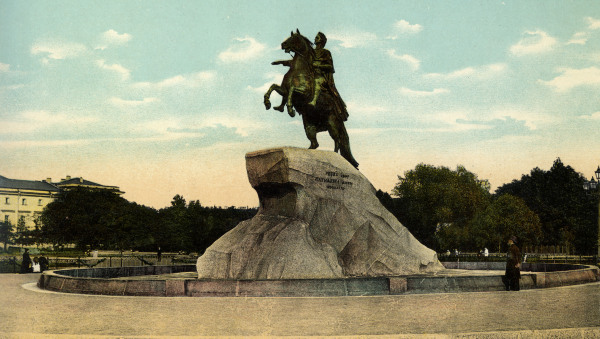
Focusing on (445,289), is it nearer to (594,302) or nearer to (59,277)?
(594,302)

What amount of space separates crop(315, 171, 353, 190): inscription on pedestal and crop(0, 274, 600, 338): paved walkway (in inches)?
211

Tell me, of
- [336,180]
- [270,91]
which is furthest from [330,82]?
[336,180]

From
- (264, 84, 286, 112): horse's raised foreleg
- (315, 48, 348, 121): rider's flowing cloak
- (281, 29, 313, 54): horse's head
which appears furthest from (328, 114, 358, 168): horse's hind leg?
(281, 29, 313, 54): horse's head

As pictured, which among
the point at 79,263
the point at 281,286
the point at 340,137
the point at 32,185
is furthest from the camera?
the point at 32,185

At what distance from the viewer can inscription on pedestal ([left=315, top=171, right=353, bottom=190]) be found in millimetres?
19417

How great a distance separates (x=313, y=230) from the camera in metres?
18.9

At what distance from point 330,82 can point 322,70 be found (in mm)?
583

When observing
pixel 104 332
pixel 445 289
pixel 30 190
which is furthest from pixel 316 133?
pixel 30 190

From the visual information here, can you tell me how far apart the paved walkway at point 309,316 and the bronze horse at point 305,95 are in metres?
7.76

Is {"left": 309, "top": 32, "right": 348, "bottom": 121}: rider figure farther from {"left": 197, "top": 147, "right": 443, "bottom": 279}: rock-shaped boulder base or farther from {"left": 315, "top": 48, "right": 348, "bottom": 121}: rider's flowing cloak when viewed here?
{"left": 197, "top": 147, "right": 443, "bottom": 279}: rock-shaped boulder base

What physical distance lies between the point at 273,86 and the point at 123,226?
154 ft

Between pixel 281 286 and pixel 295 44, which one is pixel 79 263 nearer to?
pixel 295 44

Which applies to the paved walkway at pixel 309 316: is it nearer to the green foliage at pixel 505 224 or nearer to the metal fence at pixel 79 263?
the metal fence at pixel 79 263

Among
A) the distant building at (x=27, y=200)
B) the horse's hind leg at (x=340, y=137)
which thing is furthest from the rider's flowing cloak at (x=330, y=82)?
the distant building at (x=27, y=200)
